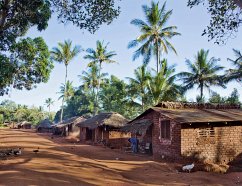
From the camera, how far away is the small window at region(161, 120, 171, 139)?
18.7 m

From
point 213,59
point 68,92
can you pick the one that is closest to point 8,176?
point 213,59

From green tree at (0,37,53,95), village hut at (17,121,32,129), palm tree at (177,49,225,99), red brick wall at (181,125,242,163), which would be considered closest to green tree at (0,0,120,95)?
green tree at (0,37,53,95)

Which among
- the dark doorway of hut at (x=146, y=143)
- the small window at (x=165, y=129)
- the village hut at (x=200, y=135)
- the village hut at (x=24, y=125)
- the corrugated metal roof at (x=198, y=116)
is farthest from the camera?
the village hut at (x=24, y=125)

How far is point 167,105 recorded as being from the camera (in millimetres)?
20844

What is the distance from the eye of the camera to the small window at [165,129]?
18.7 meters

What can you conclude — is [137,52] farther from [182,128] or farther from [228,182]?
[228,182]

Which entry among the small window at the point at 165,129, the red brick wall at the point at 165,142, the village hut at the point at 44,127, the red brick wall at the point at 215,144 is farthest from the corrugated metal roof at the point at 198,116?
the village hut at the point at 44,127

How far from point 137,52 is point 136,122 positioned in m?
10.2

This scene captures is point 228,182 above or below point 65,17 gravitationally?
below

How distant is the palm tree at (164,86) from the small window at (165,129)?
9.71 metres

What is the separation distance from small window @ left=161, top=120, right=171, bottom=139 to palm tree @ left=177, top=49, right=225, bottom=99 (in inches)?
780

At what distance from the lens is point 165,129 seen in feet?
62.7

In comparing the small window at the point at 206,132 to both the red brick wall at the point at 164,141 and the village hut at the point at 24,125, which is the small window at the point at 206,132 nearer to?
the red brick wall at the point at 164,141

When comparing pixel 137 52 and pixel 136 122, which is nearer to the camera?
pixel 136 122
